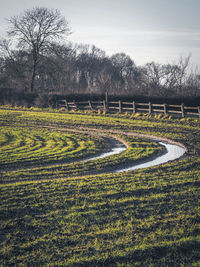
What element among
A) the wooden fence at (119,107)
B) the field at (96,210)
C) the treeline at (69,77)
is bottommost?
the field at (96,210)

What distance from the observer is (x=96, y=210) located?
22.8 ft

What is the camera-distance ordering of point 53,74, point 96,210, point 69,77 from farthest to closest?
point 69,77
point 53,74
point 96,210

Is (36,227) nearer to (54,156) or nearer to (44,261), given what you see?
(44,261)

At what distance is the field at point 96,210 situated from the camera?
5207 mm

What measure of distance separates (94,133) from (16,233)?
14375 millimetres

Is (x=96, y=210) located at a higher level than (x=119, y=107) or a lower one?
lower

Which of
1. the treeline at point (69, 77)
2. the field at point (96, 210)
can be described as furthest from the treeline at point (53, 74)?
the field at point (96, 210)

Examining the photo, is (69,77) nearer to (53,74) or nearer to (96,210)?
(53,74)

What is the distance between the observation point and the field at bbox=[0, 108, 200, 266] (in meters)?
5.21

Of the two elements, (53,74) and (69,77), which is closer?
(53,74)

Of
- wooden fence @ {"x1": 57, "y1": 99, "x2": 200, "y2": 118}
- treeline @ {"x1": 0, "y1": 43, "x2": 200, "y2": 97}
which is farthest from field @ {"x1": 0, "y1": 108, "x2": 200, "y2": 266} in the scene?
treeline @ {"x1": 0, "y1": 43, "x2": 200, "y2": 97}

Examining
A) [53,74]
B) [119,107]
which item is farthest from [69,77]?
[119,107]

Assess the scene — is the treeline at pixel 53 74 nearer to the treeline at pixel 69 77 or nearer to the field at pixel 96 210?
the treeline at pixel 69 77

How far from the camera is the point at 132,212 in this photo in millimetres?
6793
